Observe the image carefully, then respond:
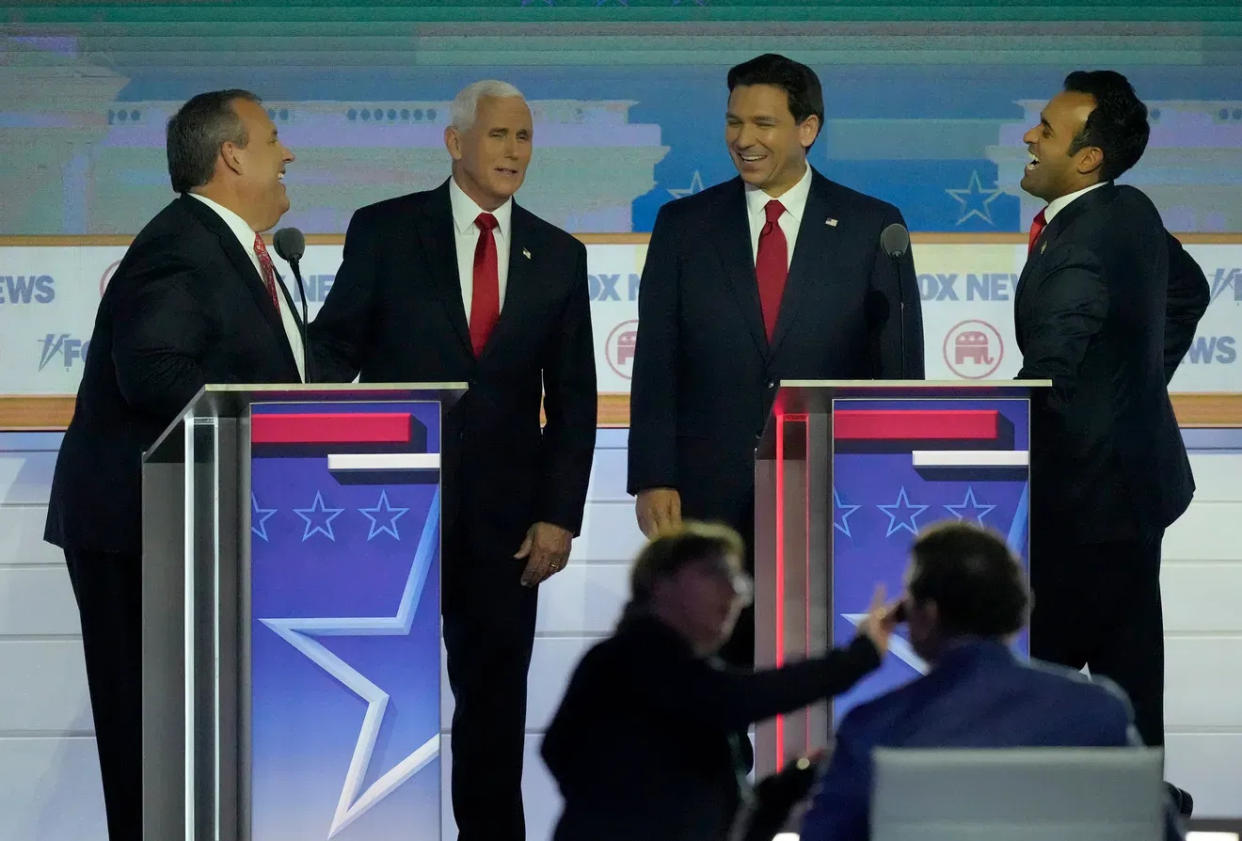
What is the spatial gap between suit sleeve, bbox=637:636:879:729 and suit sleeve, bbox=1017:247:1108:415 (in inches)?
56.5

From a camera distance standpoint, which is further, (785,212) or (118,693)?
(785,212)

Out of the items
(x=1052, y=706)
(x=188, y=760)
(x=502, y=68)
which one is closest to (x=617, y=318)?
(x=502, y=68)

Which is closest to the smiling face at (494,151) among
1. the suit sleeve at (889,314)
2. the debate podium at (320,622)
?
the suit sleeve at (889,314)

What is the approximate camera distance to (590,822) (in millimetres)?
2881

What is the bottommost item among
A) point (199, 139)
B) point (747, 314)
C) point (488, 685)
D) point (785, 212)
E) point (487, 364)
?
point (488, 685)

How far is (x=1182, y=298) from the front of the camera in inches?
187

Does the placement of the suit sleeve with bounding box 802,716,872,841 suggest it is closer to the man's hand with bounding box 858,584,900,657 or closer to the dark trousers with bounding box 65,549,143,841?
the man's hand with bounding box 858,584,900,657

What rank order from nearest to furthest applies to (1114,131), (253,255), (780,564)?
(780,564) < (253,255) < (1114,131)

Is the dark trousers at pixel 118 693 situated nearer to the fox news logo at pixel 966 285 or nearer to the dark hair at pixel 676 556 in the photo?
the dark hair at pixel 676 556

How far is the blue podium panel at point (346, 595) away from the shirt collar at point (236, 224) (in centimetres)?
87

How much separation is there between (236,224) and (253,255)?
0.30 ft

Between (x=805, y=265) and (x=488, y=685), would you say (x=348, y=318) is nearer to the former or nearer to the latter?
(x=488, y=685)

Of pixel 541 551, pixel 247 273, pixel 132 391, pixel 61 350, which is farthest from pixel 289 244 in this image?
→ pixel 61 350

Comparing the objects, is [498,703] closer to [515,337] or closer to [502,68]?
[515,337]
